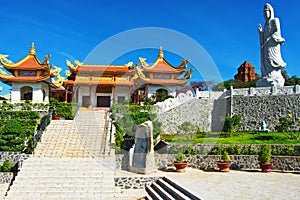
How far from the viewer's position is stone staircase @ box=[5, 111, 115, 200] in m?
8.36

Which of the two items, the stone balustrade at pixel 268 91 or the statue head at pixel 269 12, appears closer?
the stone balustrade at pixel 268 91

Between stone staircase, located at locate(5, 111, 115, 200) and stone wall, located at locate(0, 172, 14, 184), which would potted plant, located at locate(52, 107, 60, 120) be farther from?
stone wall, located at locate(0, 172, 14, 184)

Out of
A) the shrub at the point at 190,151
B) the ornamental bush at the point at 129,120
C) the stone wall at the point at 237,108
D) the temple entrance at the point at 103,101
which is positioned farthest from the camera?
the temple entrance at the point at 103,101

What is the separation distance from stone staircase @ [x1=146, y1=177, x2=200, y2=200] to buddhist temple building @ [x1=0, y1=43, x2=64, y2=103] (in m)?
17.4

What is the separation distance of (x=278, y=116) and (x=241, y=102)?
7.99 feet

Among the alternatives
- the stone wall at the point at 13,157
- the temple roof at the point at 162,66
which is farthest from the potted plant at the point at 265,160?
the temple roof at the point at 162,66

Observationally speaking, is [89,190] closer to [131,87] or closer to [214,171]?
[214,171]

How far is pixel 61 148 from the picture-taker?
1209cm

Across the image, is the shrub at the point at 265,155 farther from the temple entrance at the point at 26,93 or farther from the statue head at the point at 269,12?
the temple entrance at the point at 26,93

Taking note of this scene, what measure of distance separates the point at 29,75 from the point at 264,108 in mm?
19059

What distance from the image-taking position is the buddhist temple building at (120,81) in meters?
24.8

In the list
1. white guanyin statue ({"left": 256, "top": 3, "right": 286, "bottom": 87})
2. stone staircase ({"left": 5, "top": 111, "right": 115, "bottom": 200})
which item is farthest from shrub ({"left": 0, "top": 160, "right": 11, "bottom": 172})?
white guanyin statue ({"left": 256, "top": 3, "right": 286, "bottom": 87})

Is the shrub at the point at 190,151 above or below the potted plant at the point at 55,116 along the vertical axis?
below

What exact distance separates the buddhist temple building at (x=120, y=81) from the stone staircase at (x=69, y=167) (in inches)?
416
